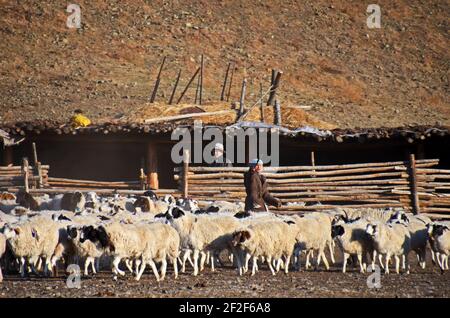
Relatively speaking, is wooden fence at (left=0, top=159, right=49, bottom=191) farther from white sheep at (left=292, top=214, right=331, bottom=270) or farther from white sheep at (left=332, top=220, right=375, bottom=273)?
white sheep at (left=332, top=220, right=375, bottom=273)

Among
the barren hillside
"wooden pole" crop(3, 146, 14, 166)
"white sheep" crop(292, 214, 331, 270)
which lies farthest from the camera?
the barren hillside

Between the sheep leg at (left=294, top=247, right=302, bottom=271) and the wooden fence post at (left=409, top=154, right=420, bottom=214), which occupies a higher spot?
→ the wooden fence post at (left=409, top=154, right=420, bottom=214)

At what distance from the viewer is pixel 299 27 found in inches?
2133

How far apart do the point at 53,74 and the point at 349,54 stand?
16030 millimetres

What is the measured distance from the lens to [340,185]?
22.7 metres

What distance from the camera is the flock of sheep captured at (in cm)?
1436

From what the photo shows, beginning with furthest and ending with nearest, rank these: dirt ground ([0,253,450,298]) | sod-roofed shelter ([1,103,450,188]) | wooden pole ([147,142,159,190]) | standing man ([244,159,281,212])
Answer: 1. wooden pole ([147,142,159,190])
2. sod-roofed shelter ([1,103,450,188])
3. standing man ([244,159,281,212])
4. dirt ground ([0,253,450,298])

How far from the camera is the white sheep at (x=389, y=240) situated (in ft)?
51.0

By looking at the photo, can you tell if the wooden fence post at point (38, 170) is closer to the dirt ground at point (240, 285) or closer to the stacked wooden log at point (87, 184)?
the stacked wooden log at point (87, 184)

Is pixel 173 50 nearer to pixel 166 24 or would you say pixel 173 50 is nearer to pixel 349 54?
pixel 166 24

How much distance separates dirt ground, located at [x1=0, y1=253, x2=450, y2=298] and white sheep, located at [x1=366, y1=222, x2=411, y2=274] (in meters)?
0.42

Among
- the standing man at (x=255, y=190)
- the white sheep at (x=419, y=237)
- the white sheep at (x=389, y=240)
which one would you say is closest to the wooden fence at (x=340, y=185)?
the standing man at (x=255, y=190)

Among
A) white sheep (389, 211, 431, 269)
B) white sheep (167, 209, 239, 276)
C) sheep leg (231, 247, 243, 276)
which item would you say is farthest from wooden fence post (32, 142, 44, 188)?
white sheep (389, 211, 431, 269)

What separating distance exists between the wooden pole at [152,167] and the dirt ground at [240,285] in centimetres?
843
